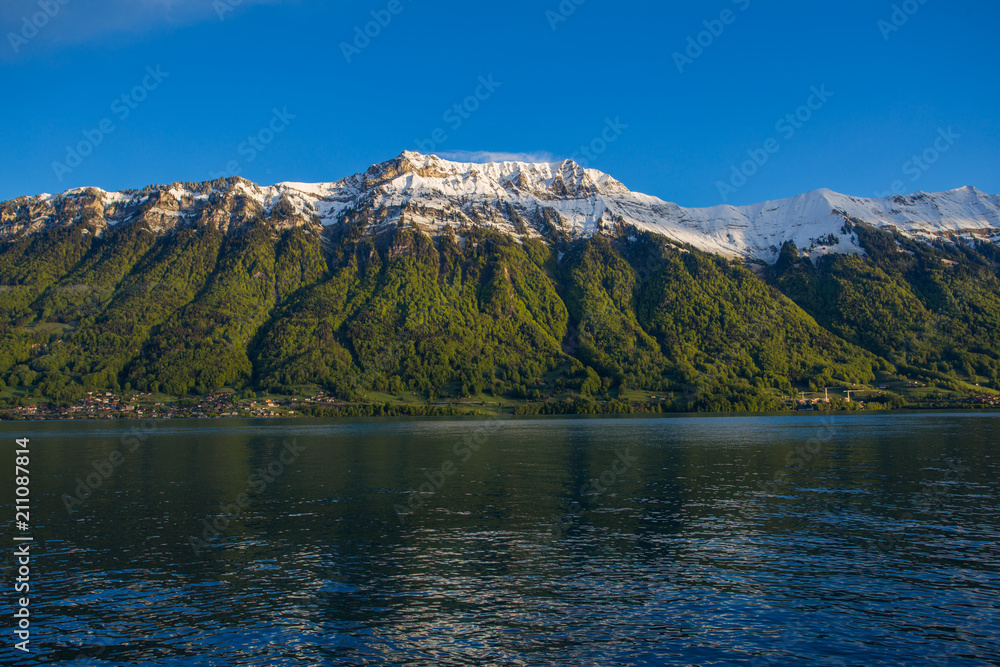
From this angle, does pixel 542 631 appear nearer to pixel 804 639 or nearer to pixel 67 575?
pixel 804 639

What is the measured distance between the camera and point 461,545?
132ft

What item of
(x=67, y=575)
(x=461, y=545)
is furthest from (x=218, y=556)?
(x=461, y=545)

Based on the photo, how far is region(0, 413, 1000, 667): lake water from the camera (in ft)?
80.7

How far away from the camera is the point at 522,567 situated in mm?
35125

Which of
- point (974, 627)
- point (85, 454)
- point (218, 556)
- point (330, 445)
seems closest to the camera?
point (974, 627)

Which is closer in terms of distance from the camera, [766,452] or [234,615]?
[234,615]

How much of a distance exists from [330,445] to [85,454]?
38.1 meters

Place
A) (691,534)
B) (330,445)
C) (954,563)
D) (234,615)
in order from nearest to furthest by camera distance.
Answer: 1. (234,615)
2. (954,563)
3. (691,534)
4. (330,445)

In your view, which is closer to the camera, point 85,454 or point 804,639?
point 804,639

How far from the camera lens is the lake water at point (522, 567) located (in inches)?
969

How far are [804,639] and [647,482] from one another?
41.1 meters

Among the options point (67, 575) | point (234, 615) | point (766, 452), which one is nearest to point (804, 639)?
point (234, 615)

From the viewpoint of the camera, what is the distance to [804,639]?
24734 mm

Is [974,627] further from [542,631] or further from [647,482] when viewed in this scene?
[647,482]
